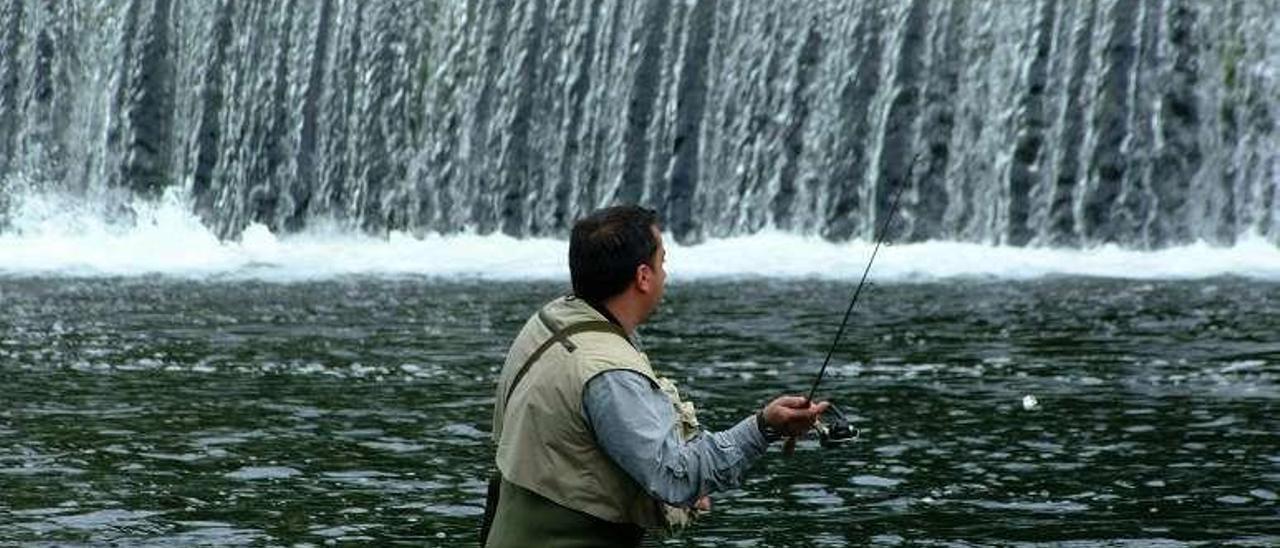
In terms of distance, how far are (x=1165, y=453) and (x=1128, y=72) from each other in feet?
87.6

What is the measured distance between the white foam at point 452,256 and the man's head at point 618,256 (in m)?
28.8

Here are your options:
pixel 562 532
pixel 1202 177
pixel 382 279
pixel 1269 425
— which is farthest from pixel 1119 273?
pixel 562 532

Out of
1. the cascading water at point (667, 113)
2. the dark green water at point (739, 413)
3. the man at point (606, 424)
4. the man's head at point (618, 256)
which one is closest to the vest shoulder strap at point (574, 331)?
the man at point (606, 424)

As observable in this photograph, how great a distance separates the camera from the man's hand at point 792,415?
7.52 m

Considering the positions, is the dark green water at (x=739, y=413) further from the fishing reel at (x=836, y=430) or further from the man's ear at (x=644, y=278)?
the man's ear at (x=644, y=278)

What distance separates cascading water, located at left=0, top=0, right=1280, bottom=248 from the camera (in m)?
43.8

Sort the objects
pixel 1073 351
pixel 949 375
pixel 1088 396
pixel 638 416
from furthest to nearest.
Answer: pixel 1073 351, pixel 949 375, pixel 1088 396, pixel 638 416

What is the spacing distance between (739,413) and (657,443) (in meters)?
13.7

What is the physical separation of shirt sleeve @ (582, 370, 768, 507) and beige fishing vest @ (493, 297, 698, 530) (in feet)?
0.19

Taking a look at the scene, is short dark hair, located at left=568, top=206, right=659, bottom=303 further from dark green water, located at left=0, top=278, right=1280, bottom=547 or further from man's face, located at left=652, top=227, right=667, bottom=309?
dark green water, located at left=0, top=278, right=1280, bottom=547

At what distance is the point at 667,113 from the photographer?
4969 cm

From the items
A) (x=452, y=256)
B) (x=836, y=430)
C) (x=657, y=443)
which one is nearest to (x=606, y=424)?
(x=657, y=443)

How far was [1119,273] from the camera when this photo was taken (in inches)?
1467

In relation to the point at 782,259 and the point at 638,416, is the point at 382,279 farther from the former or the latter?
the point at 638,416
